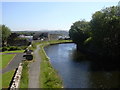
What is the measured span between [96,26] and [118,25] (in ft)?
27.0

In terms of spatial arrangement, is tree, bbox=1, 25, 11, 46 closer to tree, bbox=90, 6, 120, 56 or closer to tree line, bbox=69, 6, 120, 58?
tree line, bbox=69, 6, 120, 58

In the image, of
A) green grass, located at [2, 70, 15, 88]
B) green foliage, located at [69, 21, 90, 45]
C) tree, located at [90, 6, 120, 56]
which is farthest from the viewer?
green foliage, located at [69, 21, 90, 45]

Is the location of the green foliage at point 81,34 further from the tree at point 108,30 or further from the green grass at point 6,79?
the green grass at point 6,79

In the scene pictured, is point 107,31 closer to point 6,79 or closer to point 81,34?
point 81,34

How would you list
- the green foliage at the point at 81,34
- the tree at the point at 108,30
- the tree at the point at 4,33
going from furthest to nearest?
the tree at the point at 4,33
the green foliage at the point at 81,34
the tree at the point at 108,30

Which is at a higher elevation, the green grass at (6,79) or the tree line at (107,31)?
the tree line at (107,31)

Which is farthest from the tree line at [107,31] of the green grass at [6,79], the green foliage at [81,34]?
the green grass at [6,79]

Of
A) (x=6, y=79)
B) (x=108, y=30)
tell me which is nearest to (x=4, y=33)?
(x=108, y=30)

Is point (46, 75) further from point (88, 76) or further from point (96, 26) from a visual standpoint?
point (96, 26)

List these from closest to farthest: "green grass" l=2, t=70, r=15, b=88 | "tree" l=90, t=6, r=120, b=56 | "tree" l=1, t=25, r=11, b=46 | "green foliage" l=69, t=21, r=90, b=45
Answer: "green grass" l=2, t=70, r=15, b=88 < "tree" l=90, t=6, r=120, b=56 < "green foliage" l=69, t=21, r=90, b=45 < "tree" l=1, t=25, r=11, b=46

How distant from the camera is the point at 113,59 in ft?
152

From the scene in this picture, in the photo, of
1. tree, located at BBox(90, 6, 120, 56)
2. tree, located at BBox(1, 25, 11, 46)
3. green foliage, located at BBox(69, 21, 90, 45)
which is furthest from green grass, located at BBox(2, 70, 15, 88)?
tree, located at BBox(1, 25, 11, 46)

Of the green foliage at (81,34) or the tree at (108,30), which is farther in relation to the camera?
the green foliage at (81,34)

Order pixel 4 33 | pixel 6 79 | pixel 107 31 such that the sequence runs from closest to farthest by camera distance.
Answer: pixel 6 79 < pixel 107 31 < pixel 4 33
